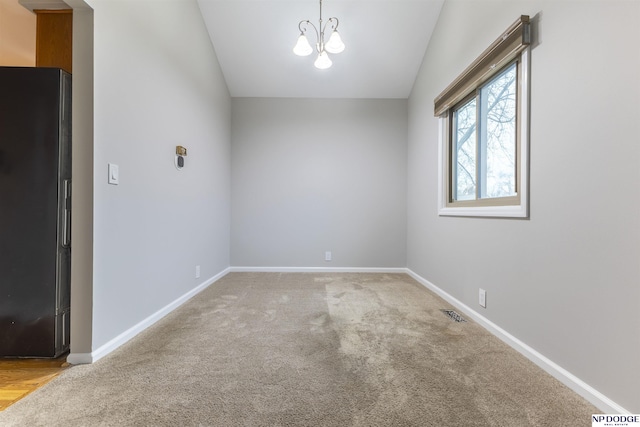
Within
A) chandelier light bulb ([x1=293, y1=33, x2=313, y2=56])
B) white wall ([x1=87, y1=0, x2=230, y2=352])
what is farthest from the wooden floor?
chandelier light bulb ([x1=293, y1=33, x2=313, y2=56])

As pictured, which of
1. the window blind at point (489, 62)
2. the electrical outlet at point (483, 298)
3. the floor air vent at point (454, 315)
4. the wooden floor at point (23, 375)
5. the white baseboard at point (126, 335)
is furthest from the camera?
the floor air vent at point (454, 315)

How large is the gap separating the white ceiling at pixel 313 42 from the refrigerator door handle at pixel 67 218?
252 centimetres

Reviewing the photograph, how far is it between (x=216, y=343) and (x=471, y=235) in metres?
2.03

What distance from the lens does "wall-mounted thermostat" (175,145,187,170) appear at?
8.11ft

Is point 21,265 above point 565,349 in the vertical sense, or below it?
above

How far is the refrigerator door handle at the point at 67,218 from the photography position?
5.10 ft

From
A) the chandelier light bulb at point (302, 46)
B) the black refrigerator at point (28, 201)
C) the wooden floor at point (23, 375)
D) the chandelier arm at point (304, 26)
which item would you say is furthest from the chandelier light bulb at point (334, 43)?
the wooden floor at point (23, 375)

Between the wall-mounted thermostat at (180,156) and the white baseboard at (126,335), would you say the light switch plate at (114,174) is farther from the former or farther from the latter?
the white baseboard at (126,335)

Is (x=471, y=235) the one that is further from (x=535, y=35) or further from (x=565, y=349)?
(x=535, y=35)

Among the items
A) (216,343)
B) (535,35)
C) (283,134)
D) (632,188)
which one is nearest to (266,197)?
(283,134)

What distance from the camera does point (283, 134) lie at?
4051mm

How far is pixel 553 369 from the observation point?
1.40 metres

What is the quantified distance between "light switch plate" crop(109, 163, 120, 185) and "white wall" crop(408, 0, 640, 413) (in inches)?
96.0

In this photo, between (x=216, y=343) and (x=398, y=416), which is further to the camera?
(x=216, y=343)
